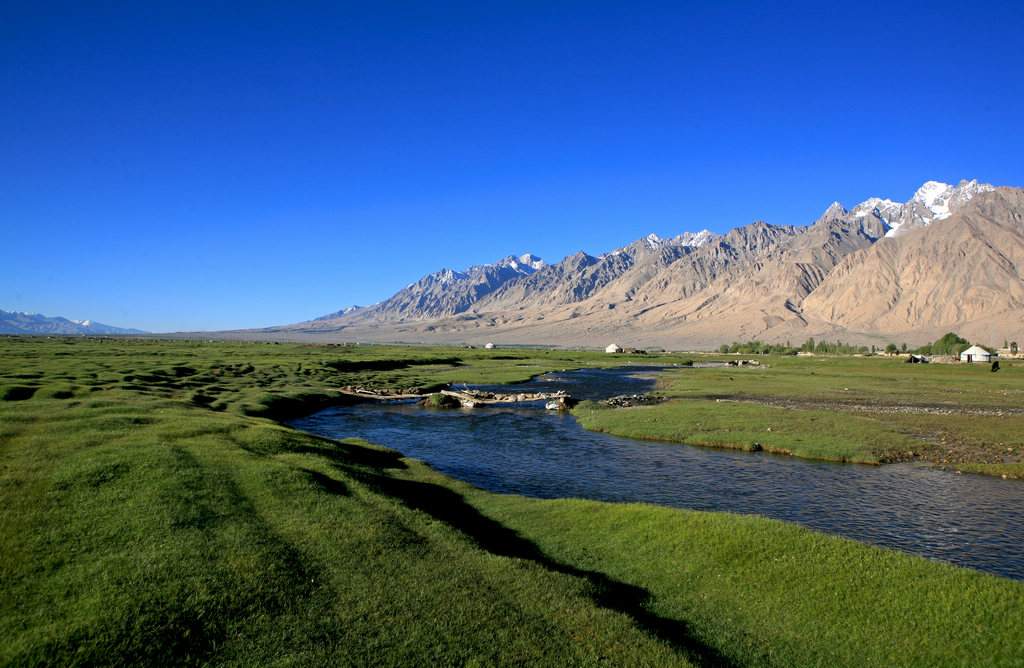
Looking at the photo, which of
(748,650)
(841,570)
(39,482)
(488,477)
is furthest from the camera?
(488,477)

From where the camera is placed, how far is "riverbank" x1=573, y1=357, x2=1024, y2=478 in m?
33.4

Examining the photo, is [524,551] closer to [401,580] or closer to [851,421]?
[401,580]

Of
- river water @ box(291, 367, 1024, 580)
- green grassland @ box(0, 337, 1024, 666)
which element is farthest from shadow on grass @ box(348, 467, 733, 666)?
river water @ box(291, 367, 1024, 580)

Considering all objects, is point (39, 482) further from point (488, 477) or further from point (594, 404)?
point (594, 404)

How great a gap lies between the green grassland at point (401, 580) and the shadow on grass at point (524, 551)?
10 centimetres

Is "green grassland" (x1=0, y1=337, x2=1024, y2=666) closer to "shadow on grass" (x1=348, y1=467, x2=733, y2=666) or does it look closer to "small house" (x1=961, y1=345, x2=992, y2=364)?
"shadow on grass" (x1=348, y1=467, x2=733, y2=666)

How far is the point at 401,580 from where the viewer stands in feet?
39.7

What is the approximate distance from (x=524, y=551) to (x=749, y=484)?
16.7 m

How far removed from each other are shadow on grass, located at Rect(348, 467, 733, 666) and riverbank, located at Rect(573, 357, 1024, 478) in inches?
905

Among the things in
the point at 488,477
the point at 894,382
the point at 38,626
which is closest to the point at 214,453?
the point at 38,626

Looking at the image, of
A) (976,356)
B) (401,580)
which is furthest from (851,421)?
(976,356)

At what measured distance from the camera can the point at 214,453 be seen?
20.1 metres

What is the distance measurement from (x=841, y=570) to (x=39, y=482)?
2298 cm

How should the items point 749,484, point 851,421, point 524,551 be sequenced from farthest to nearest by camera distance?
point 851,421, point 749,484, point 524,551
